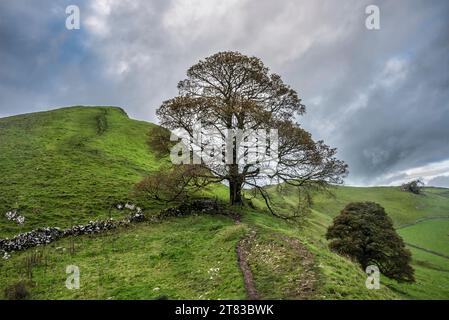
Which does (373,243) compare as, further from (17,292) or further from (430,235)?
(430,235)

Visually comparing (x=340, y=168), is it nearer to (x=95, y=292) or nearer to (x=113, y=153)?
(x=95, y=292)

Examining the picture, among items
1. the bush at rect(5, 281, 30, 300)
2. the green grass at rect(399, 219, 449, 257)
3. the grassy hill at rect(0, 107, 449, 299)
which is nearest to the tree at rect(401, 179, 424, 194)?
the green grass at rect(399, 219, 449, 257)

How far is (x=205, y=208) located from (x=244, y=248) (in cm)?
1422

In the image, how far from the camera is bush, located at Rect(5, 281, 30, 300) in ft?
57.8

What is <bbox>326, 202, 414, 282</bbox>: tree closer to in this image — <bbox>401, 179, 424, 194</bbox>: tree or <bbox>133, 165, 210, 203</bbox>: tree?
<bbox>133, 165, 210, 203</bbox>: tree

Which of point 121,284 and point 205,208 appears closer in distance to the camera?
point 121,284

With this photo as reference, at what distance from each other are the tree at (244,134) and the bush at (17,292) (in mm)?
18249

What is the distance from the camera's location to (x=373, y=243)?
130 feet

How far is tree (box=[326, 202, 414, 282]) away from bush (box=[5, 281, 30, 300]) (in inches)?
1265

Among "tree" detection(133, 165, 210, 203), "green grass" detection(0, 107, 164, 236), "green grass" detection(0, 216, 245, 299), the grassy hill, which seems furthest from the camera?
"green grass" detection(0, 107, 164, 236)

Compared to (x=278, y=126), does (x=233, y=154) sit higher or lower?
A: lower
